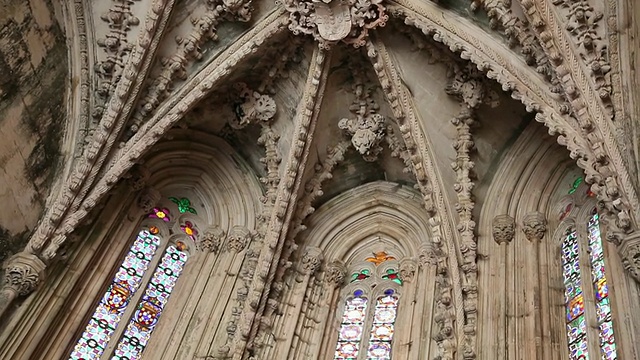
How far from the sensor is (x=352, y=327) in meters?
11.4

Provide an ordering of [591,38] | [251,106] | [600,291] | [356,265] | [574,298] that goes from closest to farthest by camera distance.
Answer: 1. [591,38]
2. [600,291]
3. [574,298]
4. [356,265]
5. [251,106]

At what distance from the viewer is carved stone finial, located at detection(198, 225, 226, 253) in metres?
12.1

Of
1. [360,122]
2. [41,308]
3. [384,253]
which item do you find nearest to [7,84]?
[41,308]

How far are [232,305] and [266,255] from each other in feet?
2.63

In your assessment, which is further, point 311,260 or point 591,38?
point 311,260

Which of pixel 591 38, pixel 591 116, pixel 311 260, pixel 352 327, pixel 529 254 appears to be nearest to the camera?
pixel 591 116

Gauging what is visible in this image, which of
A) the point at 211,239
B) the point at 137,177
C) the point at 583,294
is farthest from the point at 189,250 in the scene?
A: the point at 583,294

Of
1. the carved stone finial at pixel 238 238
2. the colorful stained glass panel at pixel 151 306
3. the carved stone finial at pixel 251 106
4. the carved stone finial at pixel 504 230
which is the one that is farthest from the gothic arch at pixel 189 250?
the carved stone finial at pixel 504 230

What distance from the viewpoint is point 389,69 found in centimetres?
1159

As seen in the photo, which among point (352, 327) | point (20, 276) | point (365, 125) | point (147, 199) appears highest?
point (365, 125)

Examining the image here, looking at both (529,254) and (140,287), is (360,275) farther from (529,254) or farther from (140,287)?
(140,287)

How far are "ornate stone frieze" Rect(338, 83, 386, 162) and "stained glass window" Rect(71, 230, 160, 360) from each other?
3.25m

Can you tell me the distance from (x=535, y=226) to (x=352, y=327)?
280 centimetres

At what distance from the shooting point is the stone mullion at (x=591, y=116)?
813cm
